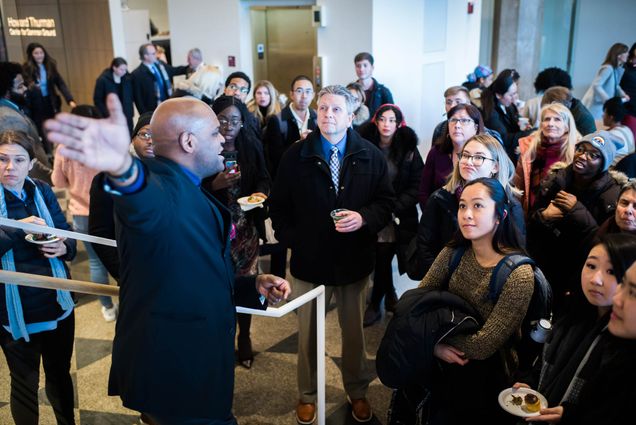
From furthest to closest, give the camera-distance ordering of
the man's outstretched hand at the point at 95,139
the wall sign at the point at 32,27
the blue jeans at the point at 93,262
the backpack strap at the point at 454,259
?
the wall sign at the point at 32,27
the blue jeans at the point at 93,262
the backpack strap at the point at 454,259
the man's outstretched hand at the point at 95,139

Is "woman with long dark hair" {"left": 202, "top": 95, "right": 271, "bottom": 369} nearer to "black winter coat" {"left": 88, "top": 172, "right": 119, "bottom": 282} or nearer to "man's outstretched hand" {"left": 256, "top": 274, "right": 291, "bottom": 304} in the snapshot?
"black winter coat" {"left": 88, "top": 172, "right": 119, "bottom": 282}

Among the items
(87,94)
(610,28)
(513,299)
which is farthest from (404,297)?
(610,28)

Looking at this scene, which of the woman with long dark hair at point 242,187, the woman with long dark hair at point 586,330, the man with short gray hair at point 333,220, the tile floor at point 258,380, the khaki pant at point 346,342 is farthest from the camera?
the woman with long dark hair at point 242,187

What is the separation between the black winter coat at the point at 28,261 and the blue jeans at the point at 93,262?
1.61 metres

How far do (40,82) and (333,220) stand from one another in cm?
706

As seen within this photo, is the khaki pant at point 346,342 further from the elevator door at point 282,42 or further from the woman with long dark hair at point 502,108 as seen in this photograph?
the elevator door at point 282,42

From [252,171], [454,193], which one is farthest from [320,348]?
[252,171]

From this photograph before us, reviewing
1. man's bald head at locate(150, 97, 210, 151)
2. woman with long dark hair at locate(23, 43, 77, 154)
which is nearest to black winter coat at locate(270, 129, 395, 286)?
man's bald head at locate(150, 97, 210, 151)

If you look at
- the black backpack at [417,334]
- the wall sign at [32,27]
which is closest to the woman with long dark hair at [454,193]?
the black backpack at [417,334]

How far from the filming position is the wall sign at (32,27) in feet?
32.8

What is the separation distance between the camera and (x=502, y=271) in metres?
2.57

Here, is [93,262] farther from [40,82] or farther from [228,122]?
[40,82]

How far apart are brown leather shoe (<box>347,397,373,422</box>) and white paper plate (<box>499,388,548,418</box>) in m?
1.25

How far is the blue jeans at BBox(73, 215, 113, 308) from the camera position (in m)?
4.48
